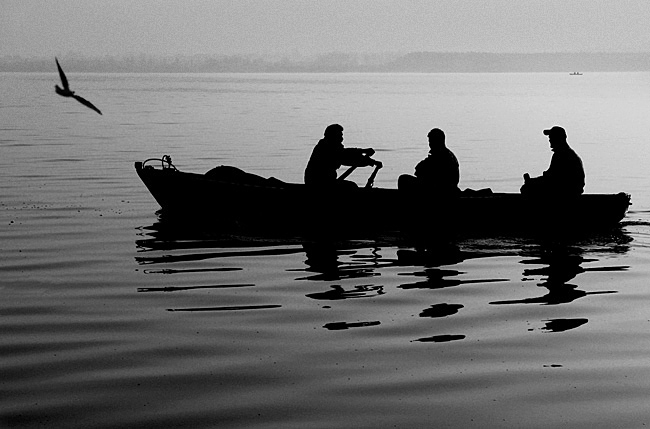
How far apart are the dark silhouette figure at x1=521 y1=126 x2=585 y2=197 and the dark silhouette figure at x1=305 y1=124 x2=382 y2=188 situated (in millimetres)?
3160

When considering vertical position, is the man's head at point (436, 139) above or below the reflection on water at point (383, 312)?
above

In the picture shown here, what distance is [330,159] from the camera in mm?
19328

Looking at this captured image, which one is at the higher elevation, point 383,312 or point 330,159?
point 330,159

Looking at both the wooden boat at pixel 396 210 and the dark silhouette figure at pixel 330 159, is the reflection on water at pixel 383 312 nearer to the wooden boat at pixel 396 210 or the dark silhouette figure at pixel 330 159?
the wooden boat at pixel 396 210

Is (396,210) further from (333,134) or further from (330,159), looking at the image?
(333,134)

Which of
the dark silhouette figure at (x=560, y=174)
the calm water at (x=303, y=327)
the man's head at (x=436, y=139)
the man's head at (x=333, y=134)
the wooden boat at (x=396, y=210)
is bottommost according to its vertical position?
the calm water at (x=303, y=327)

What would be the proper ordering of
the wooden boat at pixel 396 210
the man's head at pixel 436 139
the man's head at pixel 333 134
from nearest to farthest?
the wooden boat at pixel 396 210 → the man's head at pixel 436 139 → the man's head at pixel 333 134

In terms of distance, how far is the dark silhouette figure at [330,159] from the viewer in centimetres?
1923

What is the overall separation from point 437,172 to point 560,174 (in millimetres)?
2283

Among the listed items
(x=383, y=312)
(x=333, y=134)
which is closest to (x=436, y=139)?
(x=333, y=134)

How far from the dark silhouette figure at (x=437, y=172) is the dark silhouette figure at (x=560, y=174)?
4.65ft

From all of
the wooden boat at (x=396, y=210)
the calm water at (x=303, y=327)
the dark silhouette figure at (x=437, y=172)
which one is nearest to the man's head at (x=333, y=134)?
the wooden boat at (x=396, y=210)

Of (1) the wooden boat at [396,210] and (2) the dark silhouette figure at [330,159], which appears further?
(2) the dark silhouette figure at [330,159]

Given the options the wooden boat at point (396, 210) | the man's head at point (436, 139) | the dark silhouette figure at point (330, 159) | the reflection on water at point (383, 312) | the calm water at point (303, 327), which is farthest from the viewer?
the dark silhouette figure at point (330, 159)
